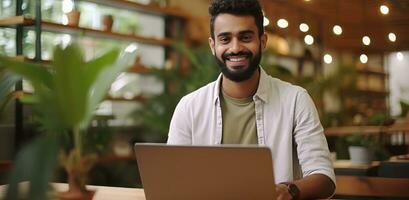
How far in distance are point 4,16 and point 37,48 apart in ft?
1.06

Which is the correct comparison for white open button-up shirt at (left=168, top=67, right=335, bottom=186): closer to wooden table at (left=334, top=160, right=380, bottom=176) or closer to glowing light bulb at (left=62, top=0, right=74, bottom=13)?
wooden table at (left=334, top=160, right=380, bottom=176)

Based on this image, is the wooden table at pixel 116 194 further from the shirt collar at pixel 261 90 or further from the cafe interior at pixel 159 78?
the shirt collar at pixel 261 90

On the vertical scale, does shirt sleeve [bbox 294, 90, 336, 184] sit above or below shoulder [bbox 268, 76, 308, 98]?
below

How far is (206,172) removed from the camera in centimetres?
119

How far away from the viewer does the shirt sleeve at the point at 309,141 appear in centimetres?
159

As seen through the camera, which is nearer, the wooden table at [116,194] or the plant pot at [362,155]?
the wooden table at [116,194]

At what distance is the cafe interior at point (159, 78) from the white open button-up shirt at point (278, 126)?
0.28 metres

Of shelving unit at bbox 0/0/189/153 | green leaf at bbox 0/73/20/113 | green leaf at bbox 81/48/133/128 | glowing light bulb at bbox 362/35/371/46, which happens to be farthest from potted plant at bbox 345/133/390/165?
glowing light bulb at bbox 362/35/371/46

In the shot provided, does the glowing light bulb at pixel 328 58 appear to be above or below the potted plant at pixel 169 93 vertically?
above

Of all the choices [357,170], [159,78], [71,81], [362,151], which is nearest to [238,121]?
[71,81]

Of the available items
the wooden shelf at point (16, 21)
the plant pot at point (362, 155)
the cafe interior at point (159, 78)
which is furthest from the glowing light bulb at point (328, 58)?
the wooden shelf at point (16, 21)

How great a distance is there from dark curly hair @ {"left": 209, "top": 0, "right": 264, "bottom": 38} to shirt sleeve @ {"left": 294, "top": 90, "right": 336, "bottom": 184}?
267 mm

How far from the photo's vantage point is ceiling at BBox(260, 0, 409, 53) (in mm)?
7336

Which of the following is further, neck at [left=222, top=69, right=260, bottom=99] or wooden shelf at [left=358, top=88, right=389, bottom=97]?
wooden shelf at [left=358, top=88, right=389, bottom=97]
